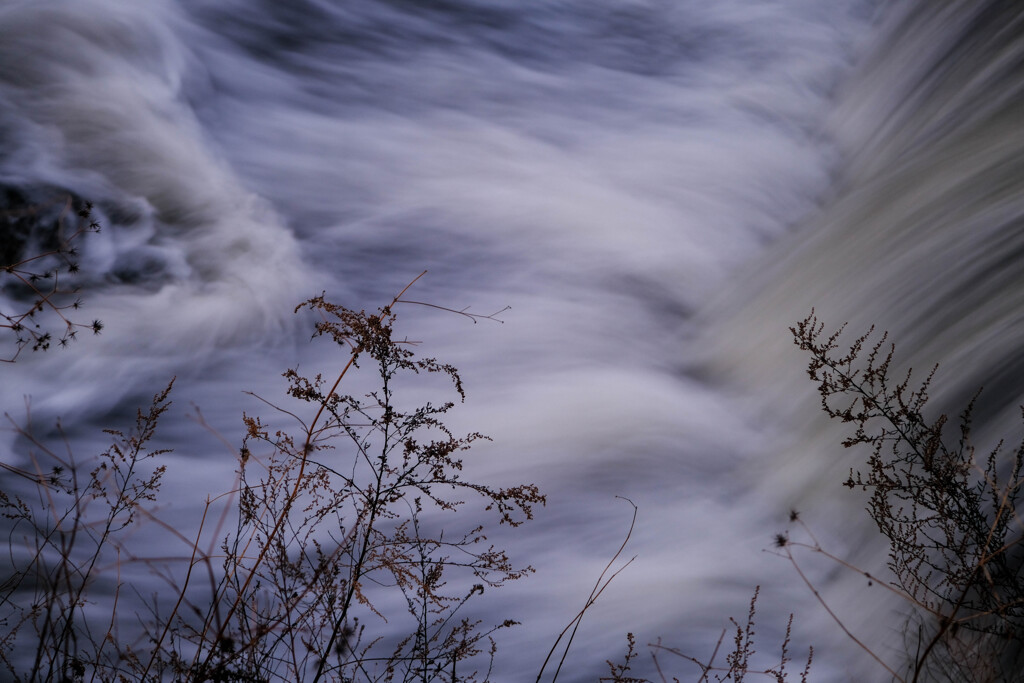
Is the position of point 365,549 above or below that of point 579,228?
below

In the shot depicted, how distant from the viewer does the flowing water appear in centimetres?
345

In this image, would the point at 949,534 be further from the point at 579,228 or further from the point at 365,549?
the point at 579,228

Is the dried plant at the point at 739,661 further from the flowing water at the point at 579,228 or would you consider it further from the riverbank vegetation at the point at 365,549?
the flowing water at the point at 579,228

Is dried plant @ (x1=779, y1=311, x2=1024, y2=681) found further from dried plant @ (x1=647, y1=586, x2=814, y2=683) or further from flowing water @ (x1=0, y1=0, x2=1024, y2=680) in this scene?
flowing water @ (x1=0, y1=0, x2=1024, y2=680)

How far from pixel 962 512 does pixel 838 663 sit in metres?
1.79

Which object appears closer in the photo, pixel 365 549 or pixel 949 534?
pixel 365 549

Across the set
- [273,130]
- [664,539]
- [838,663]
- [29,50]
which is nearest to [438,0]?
[273,130]

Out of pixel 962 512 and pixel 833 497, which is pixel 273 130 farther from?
pixel 962 512

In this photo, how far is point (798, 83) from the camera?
5008mm

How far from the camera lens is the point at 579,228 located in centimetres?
473

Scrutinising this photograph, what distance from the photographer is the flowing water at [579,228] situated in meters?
3.45

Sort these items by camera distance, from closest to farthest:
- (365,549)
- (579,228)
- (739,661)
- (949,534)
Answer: (365,549) → (949,534) → (739,661) → (579,228)

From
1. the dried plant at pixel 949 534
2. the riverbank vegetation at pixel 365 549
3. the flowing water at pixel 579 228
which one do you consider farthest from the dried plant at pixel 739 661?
the flowing water at pixel 579 228

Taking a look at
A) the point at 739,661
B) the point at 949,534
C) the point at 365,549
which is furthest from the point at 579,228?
the point at 365,549
